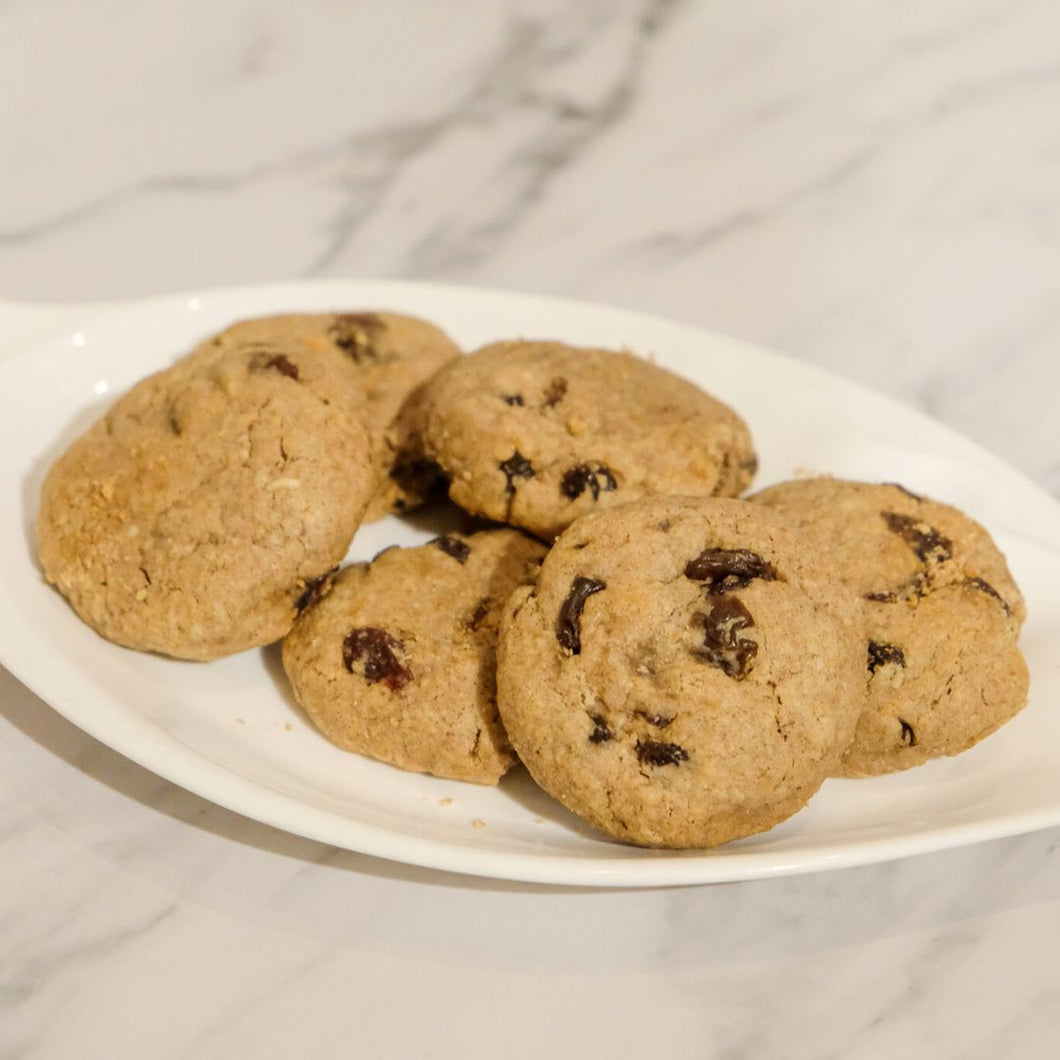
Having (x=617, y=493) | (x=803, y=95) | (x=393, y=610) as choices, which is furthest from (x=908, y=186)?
(x=393, y=610)

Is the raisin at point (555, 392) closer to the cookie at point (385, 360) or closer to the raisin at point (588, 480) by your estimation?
the raisin at point (588, 480)

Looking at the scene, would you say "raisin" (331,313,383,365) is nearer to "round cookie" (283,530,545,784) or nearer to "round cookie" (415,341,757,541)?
"round cookie" (415,341,757,541)

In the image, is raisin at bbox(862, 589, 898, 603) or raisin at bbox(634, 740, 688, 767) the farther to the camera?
raisin at bbox(862, 589, 898, 603)

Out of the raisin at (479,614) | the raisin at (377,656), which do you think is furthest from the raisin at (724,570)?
the raisin at (377,656)

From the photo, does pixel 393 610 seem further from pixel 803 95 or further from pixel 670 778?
pixel 803 95

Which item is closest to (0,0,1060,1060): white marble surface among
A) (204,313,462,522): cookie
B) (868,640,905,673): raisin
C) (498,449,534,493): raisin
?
(204,313,462,522): cookie

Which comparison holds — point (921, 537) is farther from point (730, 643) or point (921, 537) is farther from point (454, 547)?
point (454, 547)

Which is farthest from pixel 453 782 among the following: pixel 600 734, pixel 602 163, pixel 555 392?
pixel 602 163
